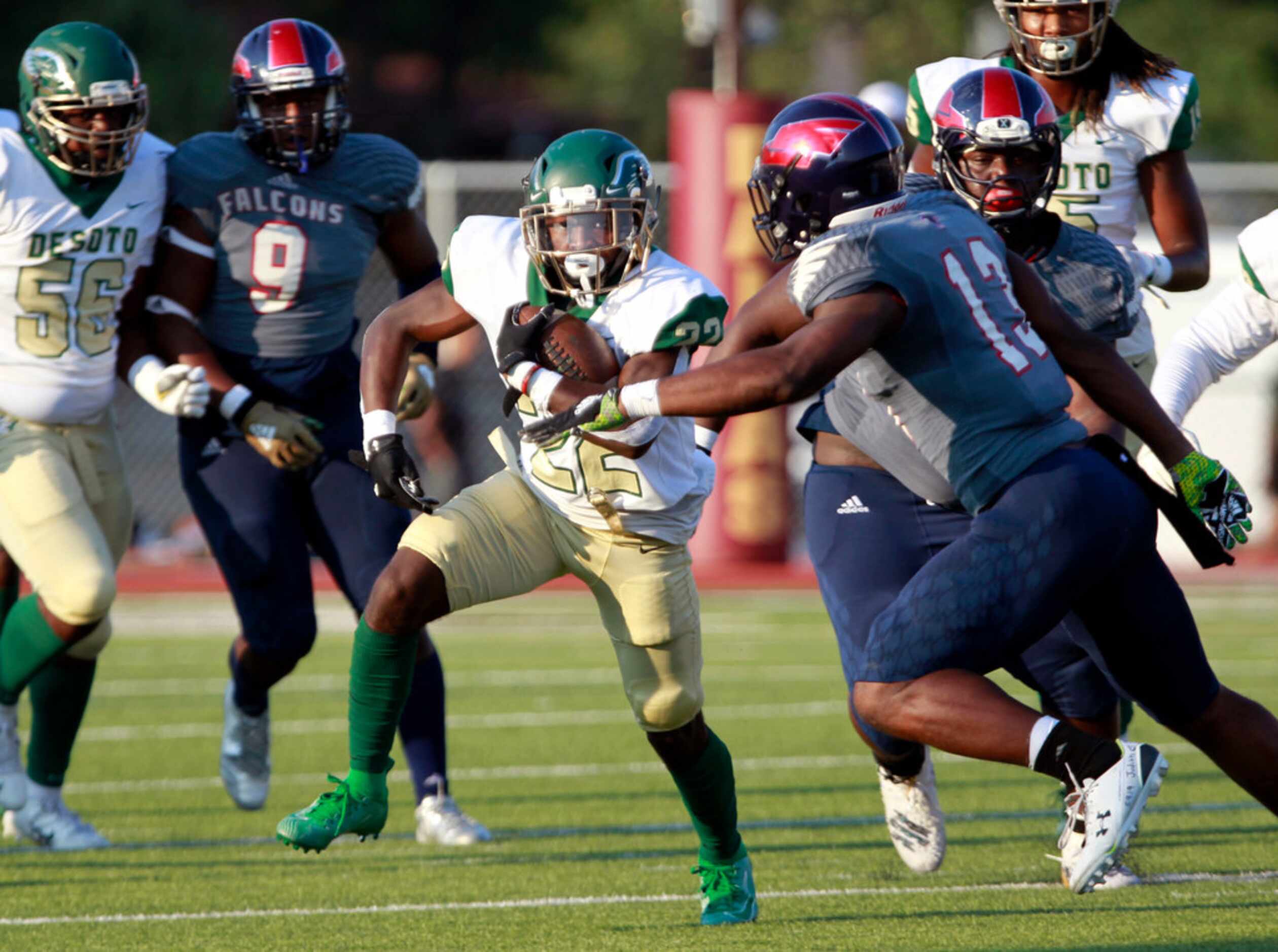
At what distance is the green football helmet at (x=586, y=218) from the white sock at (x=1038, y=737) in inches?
50.3

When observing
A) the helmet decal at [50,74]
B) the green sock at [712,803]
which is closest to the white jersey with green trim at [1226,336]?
the green sock at [712,803]

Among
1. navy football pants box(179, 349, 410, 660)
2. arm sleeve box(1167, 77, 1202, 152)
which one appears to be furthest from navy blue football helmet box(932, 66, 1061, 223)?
navy football pants box(179, 349, 410, 660)

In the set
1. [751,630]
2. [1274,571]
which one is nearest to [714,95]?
[751,630]

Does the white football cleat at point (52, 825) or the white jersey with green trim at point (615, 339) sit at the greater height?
the white jersey with green trim at point (615, 339)

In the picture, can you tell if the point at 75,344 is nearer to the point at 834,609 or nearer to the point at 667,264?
the point at 667,264

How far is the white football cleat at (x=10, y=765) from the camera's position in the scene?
17.3ft

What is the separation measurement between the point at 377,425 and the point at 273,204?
1.42 m

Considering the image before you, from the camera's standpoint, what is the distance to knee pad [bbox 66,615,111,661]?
17.7 ft

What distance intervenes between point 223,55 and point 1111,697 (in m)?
16.2

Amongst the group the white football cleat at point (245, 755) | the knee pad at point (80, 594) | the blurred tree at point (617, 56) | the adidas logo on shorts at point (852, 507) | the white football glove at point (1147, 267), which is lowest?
the blurred tree at point (617, 56)

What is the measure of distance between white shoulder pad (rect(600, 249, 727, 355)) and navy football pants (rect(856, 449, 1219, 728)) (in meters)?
0.72

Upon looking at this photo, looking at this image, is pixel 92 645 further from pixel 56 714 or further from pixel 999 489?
pixel 999 489

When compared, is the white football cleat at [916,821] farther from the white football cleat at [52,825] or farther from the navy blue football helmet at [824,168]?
the white football cleat at [52,825]

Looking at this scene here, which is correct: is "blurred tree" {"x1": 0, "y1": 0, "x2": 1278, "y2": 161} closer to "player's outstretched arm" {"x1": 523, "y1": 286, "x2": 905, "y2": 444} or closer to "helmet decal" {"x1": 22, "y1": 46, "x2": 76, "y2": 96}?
"helmet decal" {"x1": 22, "y1": 46, "x2": 76, "y2": 96}
